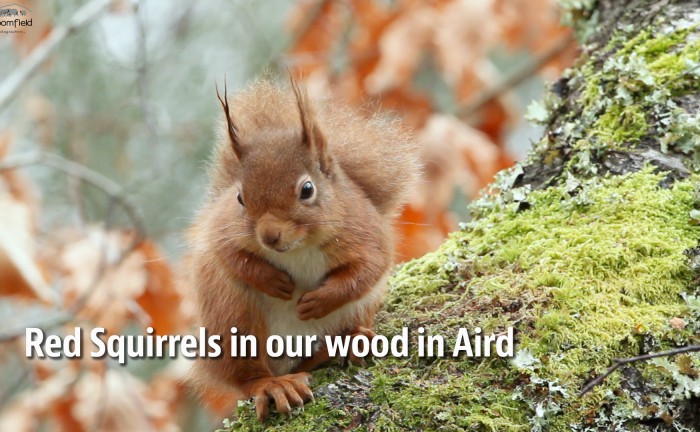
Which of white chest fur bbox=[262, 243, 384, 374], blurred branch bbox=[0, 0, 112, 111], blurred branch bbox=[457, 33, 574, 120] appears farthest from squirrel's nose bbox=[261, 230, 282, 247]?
blurred branch bbox=[457, 33, 574, 120]

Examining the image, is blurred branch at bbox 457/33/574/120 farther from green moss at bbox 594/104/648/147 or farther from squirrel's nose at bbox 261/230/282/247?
squirrel's nose at bbox 261/230/282/247

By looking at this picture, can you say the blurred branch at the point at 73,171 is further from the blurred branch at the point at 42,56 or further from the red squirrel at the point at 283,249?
the red squirrel at the point at 283,249

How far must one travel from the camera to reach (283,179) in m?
1.88

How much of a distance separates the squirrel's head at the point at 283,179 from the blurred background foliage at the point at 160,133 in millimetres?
176

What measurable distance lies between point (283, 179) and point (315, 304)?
29 centimetres

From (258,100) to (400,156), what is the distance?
392 millimetres

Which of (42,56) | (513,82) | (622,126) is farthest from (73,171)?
(513,82)

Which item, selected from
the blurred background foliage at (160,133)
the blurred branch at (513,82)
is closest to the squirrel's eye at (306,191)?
the blurred background foliage at (160,133)

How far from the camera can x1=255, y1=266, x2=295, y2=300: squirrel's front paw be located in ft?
6.03

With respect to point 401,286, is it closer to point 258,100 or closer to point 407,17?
point 258,100

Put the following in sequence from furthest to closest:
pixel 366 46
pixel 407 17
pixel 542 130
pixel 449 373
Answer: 1. pixel 366 46
2. pixel 407 17
3. pixel 542 130
4. pixel 449 373

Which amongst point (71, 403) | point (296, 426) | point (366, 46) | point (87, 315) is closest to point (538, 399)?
point (296, 426)

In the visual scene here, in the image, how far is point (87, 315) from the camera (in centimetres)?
358

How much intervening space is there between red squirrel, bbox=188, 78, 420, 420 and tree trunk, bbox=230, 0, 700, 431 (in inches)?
4.9
